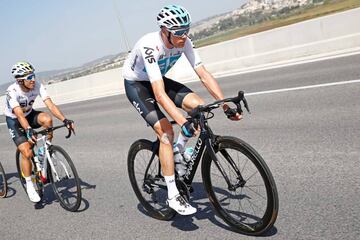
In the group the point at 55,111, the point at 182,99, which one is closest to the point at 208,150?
the point at 182,99

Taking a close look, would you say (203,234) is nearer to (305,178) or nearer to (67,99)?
(305,178)

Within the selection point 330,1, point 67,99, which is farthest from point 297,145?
point 330,1

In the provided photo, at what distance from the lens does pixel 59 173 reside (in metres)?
5.61

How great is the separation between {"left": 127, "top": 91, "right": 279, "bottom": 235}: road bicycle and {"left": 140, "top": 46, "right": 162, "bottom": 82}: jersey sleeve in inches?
24.9

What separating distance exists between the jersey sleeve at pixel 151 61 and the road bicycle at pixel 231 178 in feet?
2.07

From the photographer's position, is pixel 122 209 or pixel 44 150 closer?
pixel 122 209

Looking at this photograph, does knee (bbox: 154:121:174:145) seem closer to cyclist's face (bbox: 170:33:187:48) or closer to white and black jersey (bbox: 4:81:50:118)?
cyclist's face (bbox: 170:33:187:48)

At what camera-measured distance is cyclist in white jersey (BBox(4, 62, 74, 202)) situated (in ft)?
18.5

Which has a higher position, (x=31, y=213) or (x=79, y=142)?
(x=31, y=213)

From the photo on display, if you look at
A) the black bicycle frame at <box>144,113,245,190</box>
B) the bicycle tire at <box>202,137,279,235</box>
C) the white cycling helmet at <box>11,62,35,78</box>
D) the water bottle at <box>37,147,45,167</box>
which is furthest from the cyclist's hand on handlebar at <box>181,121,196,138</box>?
the white cycling helmet at <box>11,62,35,78</box>

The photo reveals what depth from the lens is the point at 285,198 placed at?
169 inches

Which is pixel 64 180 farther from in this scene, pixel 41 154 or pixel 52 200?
pixel 52 200

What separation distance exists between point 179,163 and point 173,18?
1.56 meters

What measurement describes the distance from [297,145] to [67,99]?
2086cm
